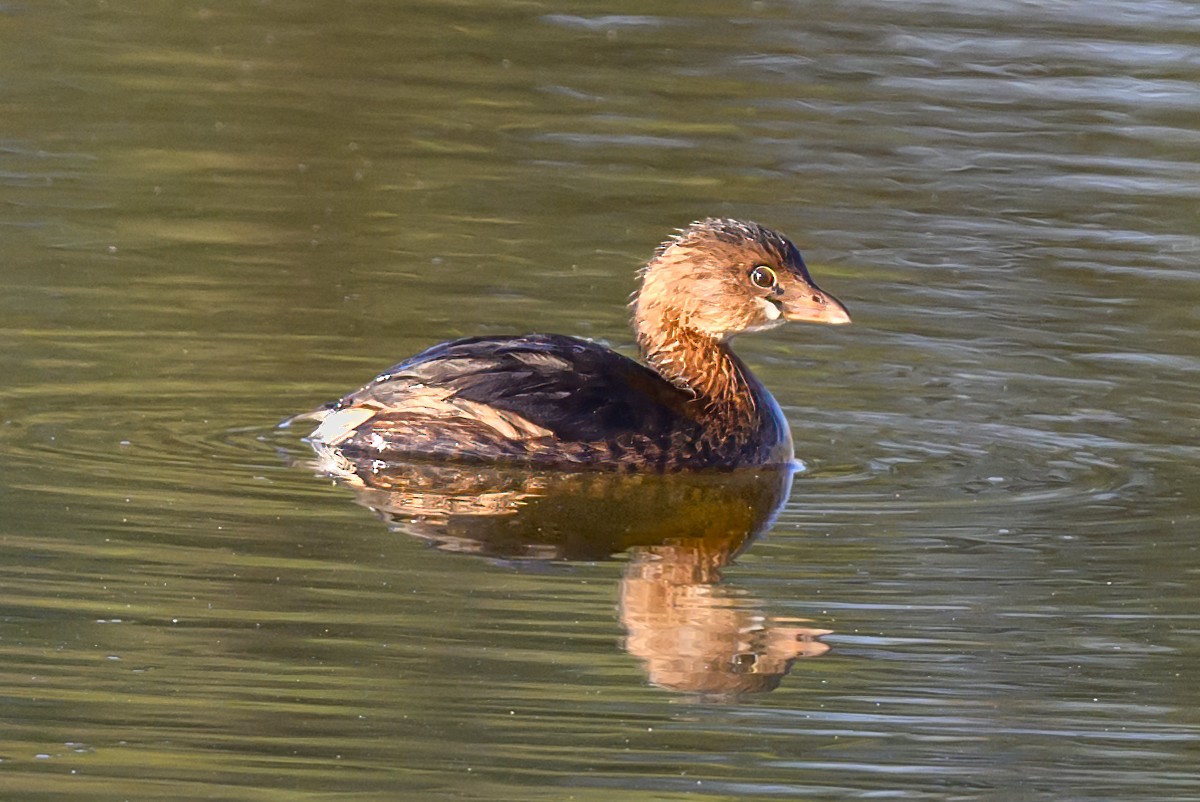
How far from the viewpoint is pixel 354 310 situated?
1009 cm

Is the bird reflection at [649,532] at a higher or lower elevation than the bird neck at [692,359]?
lower

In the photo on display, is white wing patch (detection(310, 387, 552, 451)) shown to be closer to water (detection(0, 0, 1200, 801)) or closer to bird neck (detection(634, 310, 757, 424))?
water (detection(0, 0, 1200, 801))

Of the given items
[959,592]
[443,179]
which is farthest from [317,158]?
[959,592]

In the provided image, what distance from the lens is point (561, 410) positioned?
8125mm

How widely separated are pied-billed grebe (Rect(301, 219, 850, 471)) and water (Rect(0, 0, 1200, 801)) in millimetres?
174

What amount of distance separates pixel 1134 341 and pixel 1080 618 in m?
3.35

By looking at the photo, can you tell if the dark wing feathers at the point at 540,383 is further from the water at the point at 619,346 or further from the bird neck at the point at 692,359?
the bird neck at the point at 692,359

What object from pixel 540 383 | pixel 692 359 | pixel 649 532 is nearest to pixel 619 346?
pixel 692 359

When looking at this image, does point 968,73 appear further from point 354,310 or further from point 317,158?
point 354,310

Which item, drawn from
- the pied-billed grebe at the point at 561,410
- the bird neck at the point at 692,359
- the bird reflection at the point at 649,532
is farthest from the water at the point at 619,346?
the bird neck at the point at 692,359

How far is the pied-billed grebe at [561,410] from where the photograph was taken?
8.12 meters

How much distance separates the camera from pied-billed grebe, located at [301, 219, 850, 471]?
26.7ft

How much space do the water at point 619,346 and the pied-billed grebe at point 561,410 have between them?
0.57 feet

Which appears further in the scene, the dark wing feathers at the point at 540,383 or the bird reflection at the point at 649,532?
the dark wing feathers at the point at 540,383
